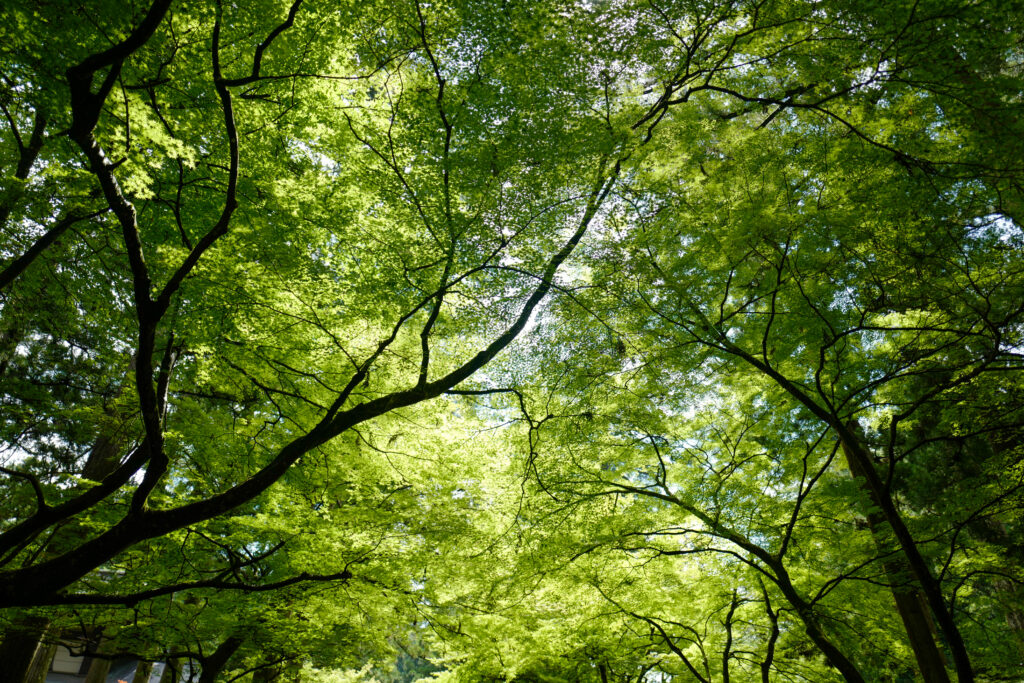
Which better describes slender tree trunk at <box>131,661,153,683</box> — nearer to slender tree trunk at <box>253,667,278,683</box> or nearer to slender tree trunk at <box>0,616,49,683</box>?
slender tree trunk at <box>253,667,278,683</box>

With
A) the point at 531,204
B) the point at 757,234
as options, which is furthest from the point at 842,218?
the point at 531,204

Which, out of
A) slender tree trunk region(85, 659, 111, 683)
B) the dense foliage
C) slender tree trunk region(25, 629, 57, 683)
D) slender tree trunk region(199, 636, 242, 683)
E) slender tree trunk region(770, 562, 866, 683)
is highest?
the dense foliage

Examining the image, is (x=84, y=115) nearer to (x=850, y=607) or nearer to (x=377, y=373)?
(x=377, y=373)

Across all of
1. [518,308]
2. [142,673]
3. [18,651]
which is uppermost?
[518,308]

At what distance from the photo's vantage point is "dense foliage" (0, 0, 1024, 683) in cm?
429

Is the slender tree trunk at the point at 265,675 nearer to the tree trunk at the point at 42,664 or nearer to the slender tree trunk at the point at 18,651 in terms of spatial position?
the slender tree trunk at the point at 18,651

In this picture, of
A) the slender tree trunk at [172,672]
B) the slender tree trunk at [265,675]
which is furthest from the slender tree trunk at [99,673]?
the slender tree trunk at [265,675]

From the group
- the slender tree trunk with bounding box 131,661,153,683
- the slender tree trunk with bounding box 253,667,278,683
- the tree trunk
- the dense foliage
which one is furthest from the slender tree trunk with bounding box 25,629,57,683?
the slender tree trunk with bounding box 253,667,278,683

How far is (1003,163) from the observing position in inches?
166

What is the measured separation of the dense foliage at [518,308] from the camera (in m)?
4.29

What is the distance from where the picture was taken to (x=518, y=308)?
201 inches

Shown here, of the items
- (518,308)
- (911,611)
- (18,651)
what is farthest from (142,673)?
(911,611)

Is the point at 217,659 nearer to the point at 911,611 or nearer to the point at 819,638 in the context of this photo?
the point at 819,638

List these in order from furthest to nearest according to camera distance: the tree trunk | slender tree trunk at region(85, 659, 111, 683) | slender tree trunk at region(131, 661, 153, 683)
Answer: slender tree trunk at region(85, 659, 111, 683) → slender tree trunk at region(131, 661, 153, 683) → the tree trunk
